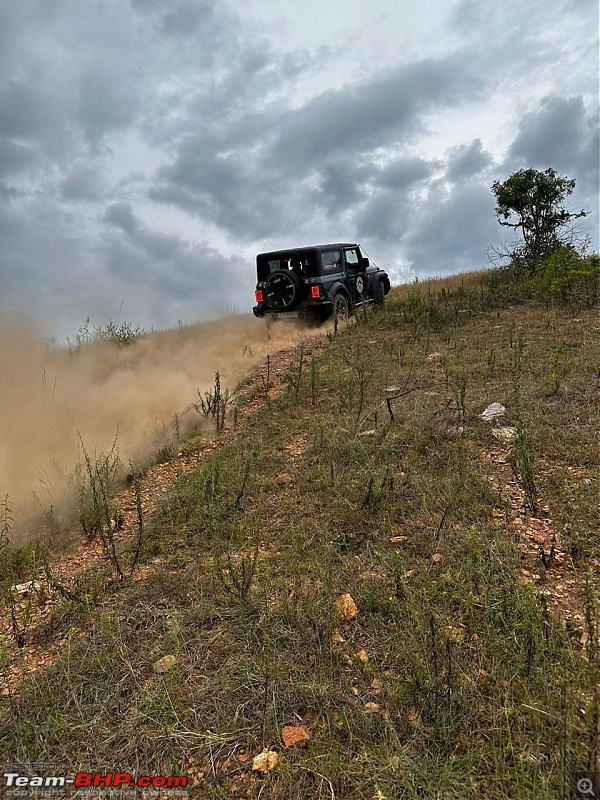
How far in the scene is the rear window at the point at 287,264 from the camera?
1013 centimetres

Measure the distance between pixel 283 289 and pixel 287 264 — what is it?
2.03 feet

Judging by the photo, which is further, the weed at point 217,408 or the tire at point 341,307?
the tire at point 341,307

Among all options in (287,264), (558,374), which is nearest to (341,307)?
(287,264)

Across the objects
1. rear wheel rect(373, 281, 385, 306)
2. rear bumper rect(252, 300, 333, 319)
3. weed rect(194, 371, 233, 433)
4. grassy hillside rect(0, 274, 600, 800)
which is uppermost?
rear wheel rect(373, 281, 385, 306)

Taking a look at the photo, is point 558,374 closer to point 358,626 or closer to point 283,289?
point 358,626

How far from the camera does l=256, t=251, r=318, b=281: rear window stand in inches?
399

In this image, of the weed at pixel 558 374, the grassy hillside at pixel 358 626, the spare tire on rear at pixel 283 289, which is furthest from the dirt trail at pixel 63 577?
the spare tire on rear at pixel 283 289

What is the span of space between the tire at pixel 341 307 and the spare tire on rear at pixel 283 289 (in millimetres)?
818

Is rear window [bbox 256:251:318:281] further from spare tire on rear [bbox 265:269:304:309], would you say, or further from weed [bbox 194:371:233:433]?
weed [bbox 194:371:233:433]

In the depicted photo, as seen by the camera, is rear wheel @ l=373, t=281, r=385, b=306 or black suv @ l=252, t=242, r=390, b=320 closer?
black suv @ l=252, t=242, r=390, b=320

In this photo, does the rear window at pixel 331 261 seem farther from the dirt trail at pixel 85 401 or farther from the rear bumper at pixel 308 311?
the dirt trail at pixel 85 401

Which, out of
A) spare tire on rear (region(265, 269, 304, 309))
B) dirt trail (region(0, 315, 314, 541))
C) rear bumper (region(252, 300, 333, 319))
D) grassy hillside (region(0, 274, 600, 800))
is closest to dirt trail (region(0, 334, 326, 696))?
grassy hillside (region(0, 274, 600, 800))

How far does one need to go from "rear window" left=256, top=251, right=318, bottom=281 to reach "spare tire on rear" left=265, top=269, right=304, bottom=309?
0.86 ft

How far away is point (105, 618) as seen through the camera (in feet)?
8.95
